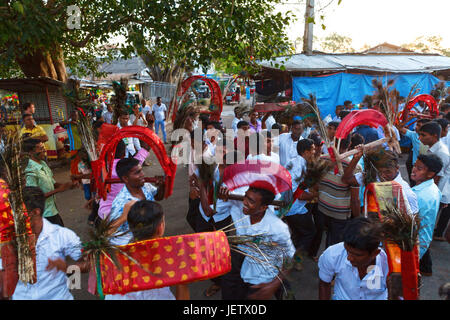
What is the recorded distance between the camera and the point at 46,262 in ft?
6.63

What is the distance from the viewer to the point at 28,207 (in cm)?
210

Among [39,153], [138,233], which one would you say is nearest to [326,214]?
[138,233]

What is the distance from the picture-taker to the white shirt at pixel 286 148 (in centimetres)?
518

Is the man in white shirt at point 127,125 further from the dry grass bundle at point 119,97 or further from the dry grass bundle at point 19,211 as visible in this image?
the dry grass bundle at point 19,211

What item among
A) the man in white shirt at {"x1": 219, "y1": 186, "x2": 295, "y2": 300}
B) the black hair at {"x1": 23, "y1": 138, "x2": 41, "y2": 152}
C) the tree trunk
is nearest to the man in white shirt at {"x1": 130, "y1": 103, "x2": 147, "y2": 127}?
the black hair at {"x1": 23, "y1": 138, "x2": 41, "y2": 152}

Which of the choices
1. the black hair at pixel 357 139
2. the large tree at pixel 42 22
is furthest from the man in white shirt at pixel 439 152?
the large tree at pixel 42 22

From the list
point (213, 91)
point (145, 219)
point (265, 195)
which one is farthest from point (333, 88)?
point (145, 219)

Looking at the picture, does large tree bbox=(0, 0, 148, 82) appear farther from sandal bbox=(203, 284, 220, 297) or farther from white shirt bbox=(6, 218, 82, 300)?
sandal bbox=(203, 284, 220, 297)

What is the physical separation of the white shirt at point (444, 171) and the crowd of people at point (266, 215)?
1 cm

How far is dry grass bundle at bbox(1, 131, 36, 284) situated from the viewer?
76.3 inches

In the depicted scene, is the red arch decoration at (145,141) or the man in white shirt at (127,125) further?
the man in white shirt at (127,125)

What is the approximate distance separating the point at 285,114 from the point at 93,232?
16.9ft

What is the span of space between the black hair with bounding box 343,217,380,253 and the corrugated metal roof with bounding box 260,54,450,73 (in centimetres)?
762

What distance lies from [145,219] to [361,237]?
134 centimetres
